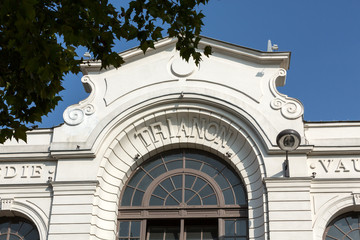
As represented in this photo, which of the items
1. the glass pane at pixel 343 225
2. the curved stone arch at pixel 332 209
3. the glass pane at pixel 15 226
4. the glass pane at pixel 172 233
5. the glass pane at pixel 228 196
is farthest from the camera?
the glass pane at pixel 15 226

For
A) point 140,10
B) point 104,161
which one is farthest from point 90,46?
point 104,161

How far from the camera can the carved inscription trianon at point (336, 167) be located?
16.3 metres

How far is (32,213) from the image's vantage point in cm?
1669

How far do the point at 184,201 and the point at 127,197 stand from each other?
1.75 metres

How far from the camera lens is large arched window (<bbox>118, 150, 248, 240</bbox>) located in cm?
1670

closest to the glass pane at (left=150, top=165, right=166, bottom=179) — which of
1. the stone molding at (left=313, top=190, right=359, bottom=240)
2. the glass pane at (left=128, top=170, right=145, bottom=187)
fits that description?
the glass pane at (left=128, top=170, right=145, bottom=187)

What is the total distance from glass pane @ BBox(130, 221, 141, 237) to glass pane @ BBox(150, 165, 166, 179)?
1499 millimetres

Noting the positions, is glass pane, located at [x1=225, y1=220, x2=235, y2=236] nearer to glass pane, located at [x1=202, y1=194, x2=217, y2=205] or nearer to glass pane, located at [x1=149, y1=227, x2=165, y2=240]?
glass pane, located at [x1=202, y1=194, x2=217, y2=205]

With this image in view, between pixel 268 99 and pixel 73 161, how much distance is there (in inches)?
237

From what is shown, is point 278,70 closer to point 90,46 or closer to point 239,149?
point 239,149

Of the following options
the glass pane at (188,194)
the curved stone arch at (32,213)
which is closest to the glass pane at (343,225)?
the glass pane at (188,194)

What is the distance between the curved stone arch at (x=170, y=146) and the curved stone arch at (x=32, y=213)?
1.48 meters

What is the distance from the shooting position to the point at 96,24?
35.9 ft

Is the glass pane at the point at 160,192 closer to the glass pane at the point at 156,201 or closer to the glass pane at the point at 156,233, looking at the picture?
the glass pane at the point at 156,201
